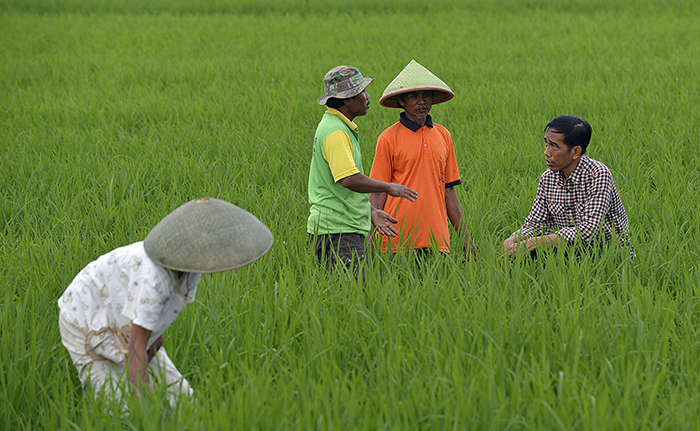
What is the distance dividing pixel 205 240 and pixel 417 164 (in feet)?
5.28

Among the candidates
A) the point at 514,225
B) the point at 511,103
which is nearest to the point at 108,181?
the point at 514,225

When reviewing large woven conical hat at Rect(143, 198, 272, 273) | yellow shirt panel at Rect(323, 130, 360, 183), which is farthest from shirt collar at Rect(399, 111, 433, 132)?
large woven conical hat at Rect(143, 198, 272, 273)

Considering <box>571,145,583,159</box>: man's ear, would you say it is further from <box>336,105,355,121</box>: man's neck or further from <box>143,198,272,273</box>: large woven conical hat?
<box>143,198,272,273</box>: large woven conical hat

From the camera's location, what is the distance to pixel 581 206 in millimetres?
2721

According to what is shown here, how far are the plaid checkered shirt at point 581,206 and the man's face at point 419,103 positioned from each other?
0.67 meters

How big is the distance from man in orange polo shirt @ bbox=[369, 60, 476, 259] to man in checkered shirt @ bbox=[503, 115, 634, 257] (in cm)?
39

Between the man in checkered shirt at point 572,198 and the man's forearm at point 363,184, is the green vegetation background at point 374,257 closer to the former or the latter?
the man in checkered shirt at point 572,198

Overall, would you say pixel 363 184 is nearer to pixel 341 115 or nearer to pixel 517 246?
pixel 341 115

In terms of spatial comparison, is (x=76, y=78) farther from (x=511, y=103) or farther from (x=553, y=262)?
(x=553, y=262)

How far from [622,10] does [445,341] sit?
14.1 m

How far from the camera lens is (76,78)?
27.7 feet

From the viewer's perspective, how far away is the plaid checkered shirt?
262cm

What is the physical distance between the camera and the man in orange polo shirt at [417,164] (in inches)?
110

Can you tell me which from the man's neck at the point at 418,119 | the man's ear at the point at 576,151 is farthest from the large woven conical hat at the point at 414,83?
the man's ear at the point at 576,151
